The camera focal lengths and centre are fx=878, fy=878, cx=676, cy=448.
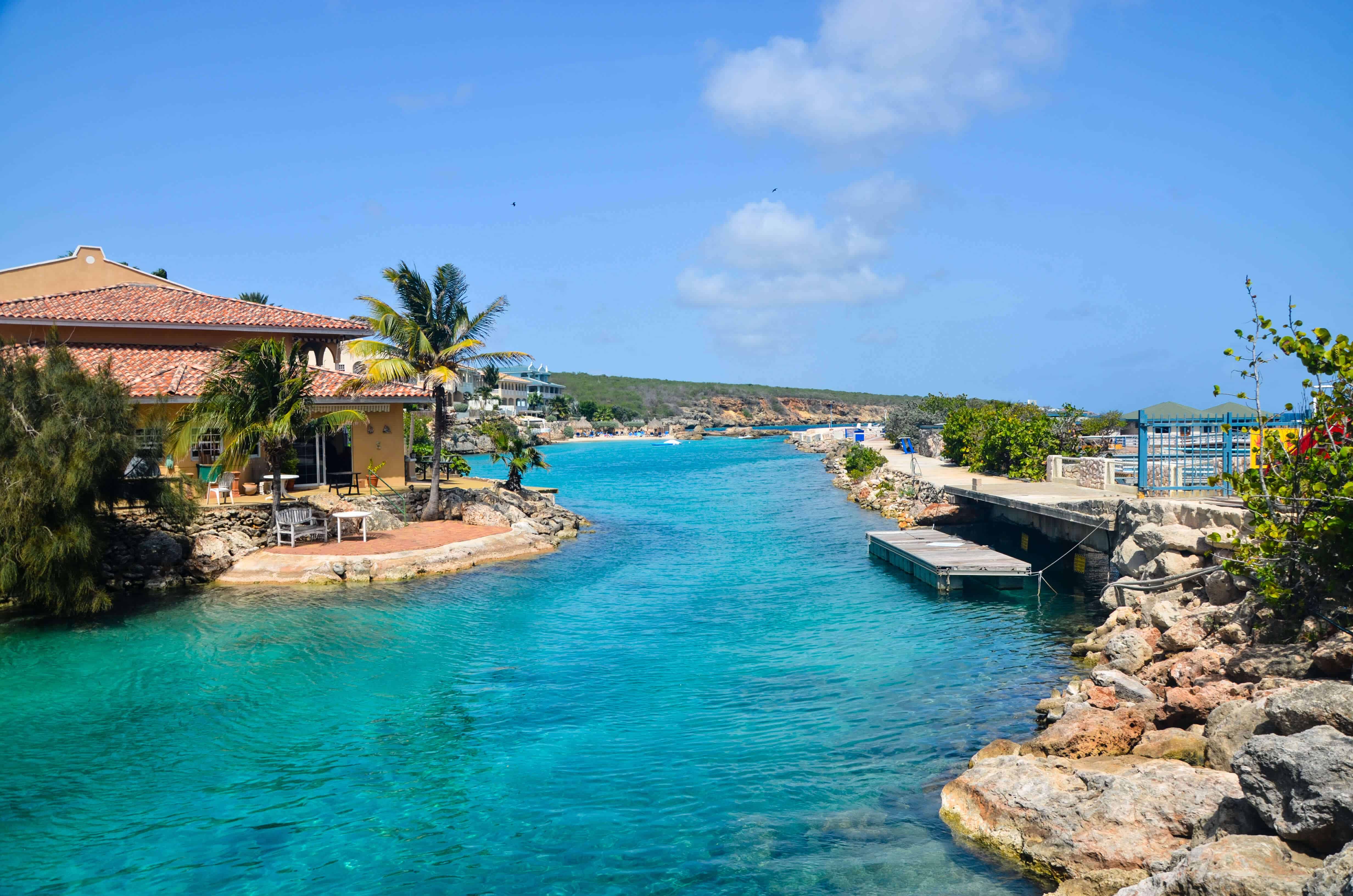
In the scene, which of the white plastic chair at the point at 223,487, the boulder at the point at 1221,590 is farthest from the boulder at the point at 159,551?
the boulder at the point at 1221,590

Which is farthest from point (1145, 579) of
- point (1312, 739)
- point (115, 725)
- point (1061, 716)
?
point (115, 725)

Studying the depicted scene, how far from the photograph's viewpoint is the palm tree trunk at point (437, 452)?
1006 inches

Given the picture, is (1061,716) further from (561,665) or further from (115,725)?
(115,725)

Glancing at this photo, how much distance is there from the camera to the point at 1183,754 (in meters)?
8.89

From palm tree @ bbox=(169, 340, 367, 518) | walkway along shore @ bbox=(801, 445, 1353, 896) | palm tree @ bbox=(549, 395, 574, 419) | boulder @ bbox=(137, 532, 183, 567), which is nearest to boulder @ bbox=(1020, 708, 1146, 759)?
walkway along shore @ bbox=(801, 445, 1353, 896)

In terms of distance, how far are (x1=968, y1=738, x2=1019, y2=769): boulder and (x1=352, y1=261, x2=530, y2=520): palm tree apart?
18.7m

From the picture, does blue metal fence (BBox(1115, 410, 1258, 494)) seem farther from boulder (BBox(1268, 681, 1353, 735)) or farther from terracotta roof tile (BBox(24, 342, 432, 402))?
terracotta roof tile (BBox(24, 342, 432, 402))

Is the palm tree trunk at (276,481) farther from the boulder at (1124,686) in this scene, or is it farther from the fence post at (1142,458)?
the fence post at (1142,458)

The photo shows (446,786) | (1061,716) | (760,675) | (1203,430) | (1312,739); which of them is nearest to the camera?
(1312,739)

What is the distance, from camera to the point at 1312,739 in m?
6.44

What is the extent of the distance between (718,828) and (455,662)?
7.24 meters

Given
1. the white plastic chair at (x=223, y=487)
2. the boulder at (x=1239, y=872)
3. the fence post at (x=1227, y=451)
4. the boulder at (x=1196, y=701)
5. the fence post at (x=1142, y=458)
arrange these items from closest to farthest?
1. the boulder at (x=1239, y=872)
2. the boulder at (x=1196, y=701)
3. the fence post at (x=1227, y=451)
4. the fence post at (x=1142, y=458)
5. the white plastic chair at (x=223, y=487)

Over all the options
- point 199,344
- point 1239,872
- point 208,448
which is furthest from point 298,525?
point 1239,872

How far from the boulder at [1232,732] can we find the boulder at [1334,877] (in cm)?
311
